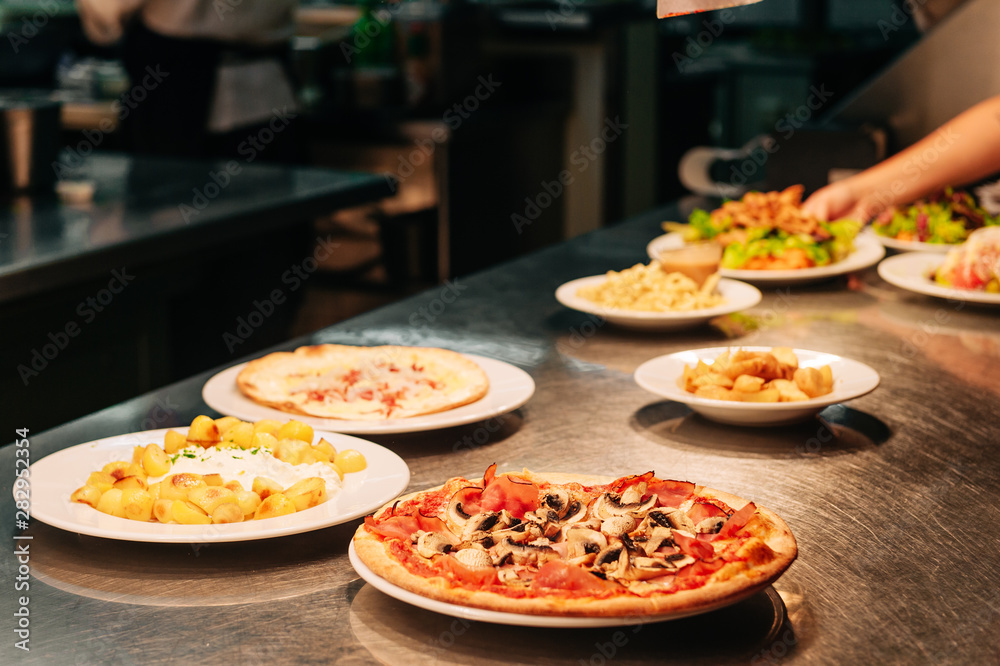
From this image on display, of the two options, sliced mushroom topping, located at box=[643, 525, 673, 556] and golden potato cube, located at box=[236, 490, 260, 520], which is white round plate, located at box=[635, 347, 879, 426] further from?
golden potato cube, located at box=[236, 490, 260, 520]

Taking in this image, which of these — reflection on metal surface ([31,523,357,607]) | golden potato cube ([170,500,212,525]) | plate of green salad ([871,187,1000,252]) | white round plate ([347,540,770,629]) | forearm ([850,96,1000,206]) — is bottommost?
reflection on metal surface ([31,523,357,607])

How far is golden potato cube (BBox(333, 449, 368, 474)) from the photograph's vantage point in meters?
1.21

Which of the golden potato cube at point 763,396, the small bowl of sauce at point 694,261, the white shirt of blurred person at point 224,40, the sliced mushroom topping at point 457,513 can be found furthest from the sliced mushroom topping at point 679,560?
the white shirt of blurred person at point 224,40

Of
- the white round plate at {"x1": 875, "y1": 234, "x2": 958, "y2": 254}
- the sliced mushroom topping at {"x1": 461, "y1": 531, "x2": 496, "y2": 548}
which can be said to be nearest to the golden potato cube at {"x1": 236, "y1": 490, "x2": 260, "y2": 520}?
the sliced mushroom topping at {"x1": 461, "y1": 531, "x2": 496, "y2": 548}

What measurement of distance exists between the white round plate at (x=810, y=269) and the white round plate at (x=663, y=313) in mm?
149

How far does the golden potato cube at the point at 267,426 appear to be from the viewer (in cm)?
128

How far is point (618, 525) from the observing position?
102 centimetres

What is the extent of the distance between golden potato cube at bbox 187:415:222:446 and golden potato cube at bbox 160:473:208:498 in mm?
132

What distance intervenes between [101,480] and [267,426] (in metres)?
0.20

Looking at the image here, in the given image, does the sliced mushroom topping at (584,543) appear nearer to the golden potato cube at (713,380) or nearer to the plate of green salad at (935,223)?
the golden potato cube at (713,380)

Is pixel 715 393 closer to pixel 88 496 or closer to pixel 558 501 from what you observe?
pixel 558 501

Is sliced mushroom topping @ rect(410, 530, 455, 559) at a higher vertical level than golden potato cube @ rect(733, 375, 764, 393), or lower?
lower

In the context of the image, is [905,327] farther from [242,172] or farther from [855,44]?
[855,44]

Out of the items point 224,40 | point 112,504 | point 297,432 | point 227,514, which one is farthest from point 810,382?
point 224,40
